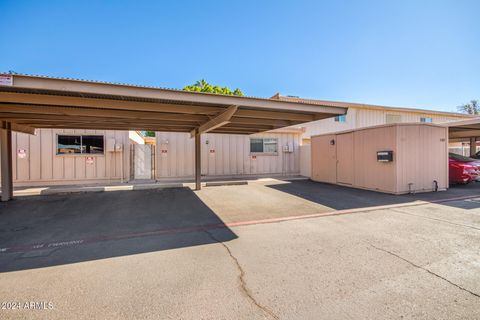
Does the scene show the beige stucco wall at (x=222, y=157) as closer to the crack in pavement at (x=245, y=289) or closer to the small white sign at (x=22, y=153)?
the small white sign at (x=22, y=153)

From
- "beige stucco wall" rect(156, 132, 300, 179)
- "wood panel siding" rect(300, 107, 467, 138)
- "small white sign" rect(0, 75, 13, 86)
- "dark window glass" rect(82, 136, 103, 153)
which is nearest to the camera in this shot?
"small white sign" rect(0, 75, 13, 86)

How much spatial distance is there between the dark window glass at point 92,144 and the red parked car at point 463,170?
52.2 feet

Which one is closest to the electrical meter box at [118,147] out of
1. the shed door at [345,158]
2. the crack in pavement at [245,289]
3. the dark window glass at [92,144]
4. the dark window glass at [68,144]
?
the dark window glass at [92,144]

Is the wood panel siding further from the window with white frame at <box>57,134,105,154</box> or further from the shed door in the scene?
the window with white frame at <box>57,134,105,154</box>

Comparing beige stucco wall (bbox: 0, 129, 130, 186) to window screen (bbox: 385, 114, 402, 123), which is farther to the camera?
window screen (bbox: 385, 114, 402, 123)

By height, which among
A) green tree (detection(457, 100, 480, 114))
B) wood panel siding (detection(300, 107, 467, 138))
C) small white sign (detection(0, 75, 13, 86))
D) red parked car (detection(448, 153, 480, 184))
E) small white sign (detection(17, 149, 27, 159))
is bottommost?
red parked car (detection(448, 153, 480, 184))

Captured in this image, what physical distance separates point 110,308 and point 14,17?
8.97 metres

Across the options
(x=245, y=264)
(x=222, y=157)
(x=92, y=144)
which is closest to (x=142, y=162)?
(x=92, y=144)

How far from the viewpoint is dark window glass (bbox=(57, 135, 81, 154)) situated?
386 inches

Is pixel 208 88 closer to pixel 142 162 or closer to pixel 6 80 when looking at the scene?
pixel 142 162

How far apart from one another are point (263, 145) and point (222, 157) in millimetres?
2546

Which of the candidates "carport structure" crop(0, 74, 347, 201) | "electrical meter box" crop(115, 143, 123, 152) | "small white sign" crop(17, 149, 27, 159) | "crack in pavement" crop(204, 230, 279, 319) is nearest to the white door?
"electrical meter box" crop(115, 143, 123, 152)

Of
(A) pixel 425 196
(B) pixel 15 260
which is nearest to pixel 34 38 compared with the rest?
(B) pixel 15 260

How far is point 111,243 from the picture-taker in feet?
12.3
